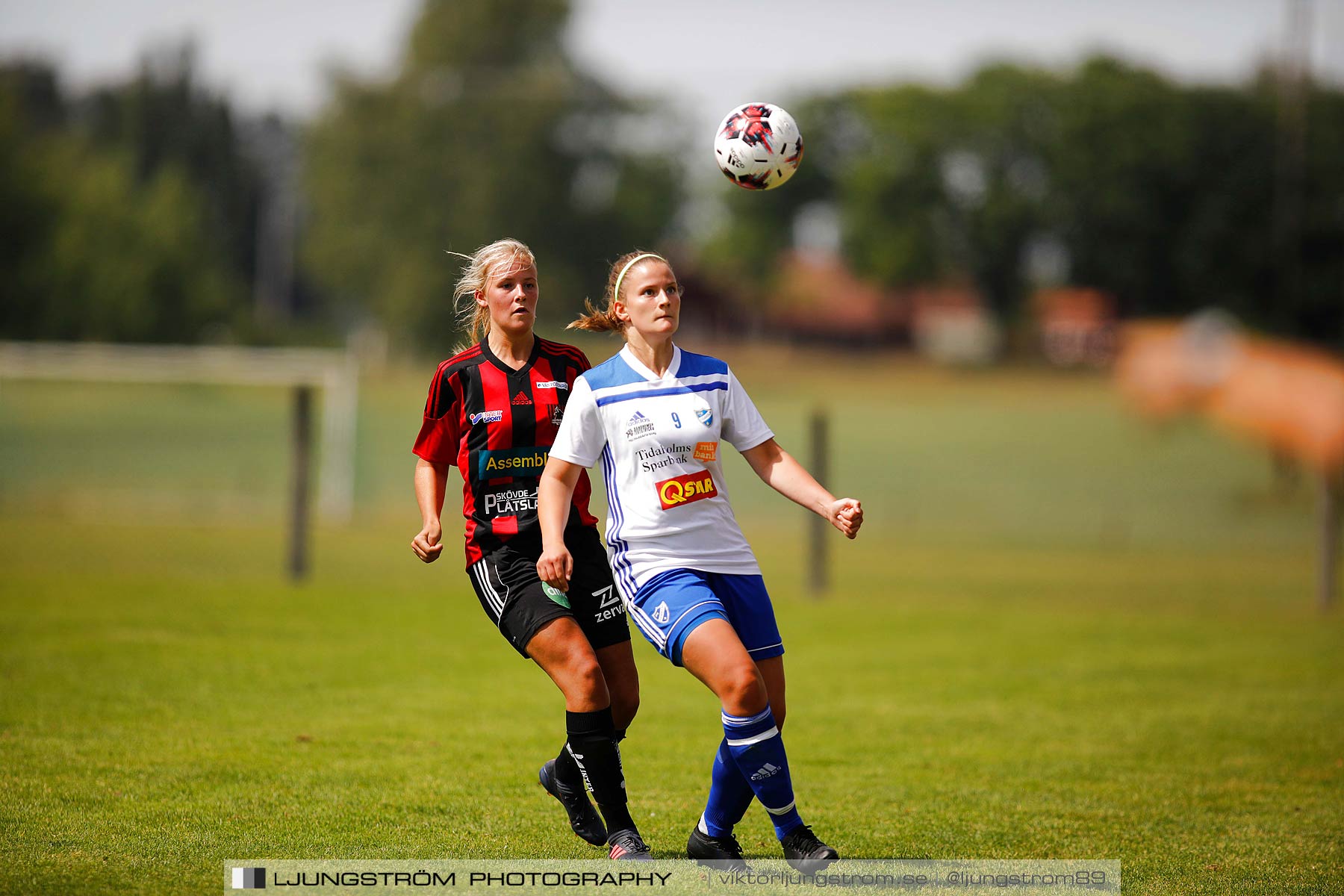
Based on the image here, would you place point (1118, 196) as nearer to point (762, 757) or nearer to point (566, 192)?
point (566, 192)

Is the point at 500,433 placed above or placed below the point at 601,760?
above

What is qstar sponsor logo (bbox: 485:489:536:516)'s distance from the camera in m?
5.03

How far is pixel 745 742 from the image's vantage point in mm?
4492

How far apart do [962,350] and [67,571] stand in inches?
1169

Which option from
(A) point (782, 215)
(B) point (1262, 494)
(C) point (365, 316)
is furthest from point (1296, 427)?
(C) point (365, 316)

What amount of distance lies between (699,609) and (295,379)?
19050 millimetres

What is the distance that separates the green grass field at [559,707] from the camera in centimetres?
518

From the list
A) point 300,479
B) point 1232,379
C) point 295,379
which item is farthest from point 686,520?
point 1232,379

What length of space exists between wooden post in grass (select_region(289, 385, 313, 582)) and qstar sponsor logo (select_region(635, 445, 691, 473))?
9247 millimetres

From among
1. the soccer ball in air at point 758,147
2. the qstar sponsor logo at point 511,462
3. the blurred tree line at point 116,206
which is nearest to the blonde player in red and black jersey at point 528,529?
the qstar sponsor logo at point 511,462

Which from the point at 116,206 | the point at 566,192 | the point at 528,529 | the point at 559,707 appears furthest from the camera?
the point at 566,192

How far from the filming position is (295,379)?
22.4m

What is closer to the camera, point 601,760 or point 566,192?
point 601,760

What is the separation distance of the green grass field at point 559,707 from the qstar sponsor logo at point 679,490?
1380mm
